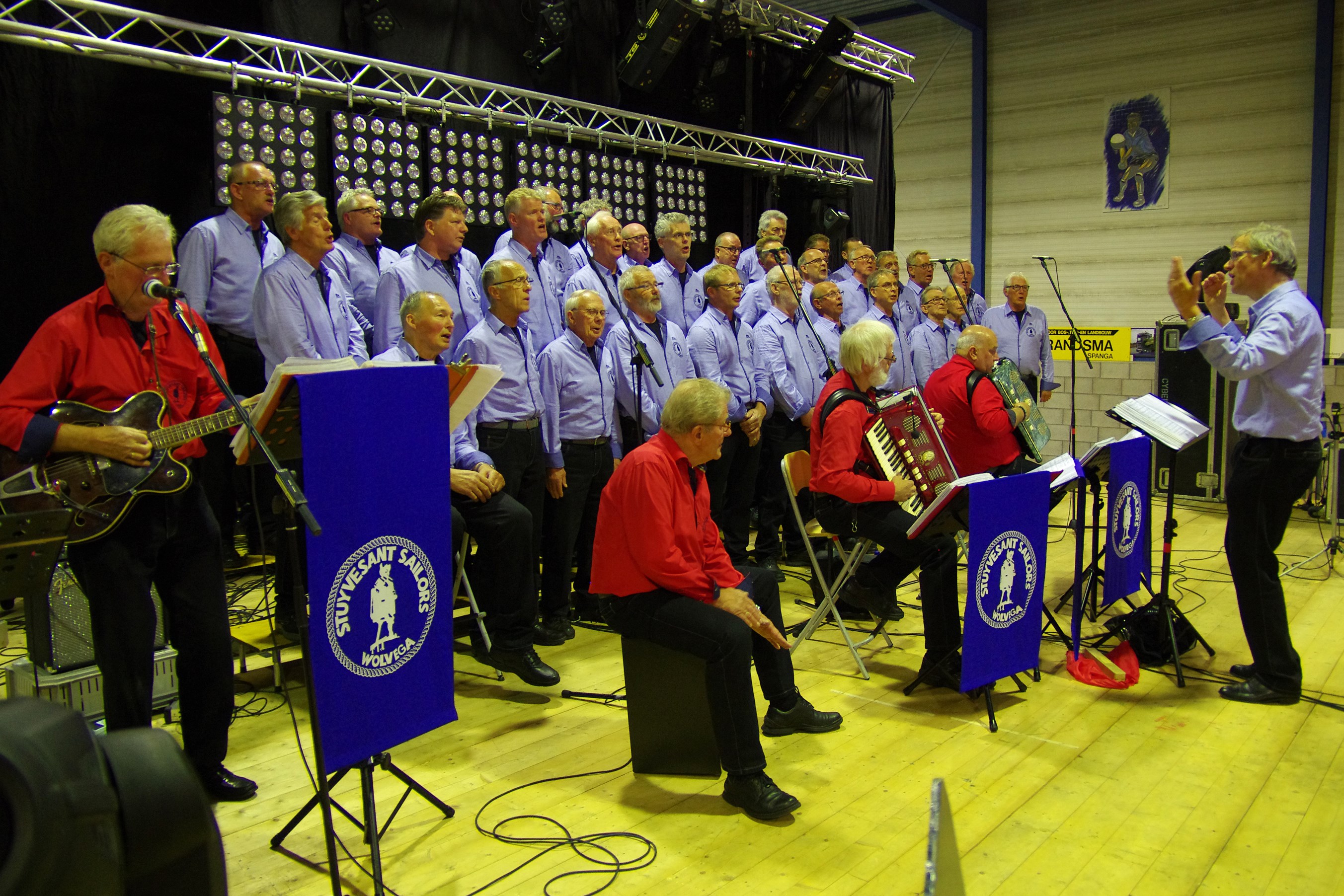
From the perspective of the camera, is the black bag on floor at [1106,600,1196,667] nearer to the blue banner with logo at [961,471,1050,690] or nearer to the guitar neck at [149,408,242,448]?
the blue banner with logo at [961,471,1050,690]

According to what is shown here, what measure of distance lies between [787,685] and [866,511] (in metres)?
1.02

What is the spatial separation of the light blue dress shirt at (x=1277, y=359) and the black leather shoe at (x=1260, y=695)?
102 cm

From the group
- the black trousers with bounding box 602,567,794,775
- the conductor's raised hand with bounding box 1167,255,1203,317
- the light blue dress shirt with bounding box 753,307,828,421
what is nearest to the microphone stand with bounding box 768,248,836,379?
the light blue dress shirt with bounding box 753,307,828,421

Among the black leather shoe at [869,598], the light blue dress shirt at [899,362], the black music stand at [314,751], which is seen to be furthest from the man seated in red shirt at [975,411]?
the black music stand at [314,751]

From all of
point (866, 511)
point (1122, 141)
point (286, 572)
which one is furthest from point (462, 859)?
point (1122, 141)

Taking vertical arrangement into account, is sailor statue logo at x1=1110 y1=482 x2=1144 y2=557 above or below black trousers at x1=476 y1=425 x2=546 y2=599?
below

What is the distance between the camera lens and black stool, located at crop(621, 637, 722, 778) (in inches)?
127

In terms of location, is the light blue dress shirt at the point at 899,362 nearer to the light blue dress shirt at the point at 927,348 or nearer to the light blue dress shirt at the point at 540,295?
the light blue dress shirt at the point at 927,348

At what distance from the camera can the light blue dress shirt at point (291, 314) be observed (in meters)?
4.18

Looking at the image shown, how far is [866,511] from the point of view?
4266 mm

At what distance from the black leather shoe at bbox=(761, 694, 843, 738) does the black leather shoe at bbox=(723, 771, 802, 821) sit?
562 mm

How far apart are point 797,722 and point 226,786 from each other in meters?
1.97

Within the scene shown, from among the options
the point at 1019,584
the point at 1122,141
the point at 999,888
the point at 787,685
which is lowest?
the point at 999,888

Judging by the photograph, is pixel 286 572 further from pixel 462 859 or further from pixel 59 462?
pixel 462 859
